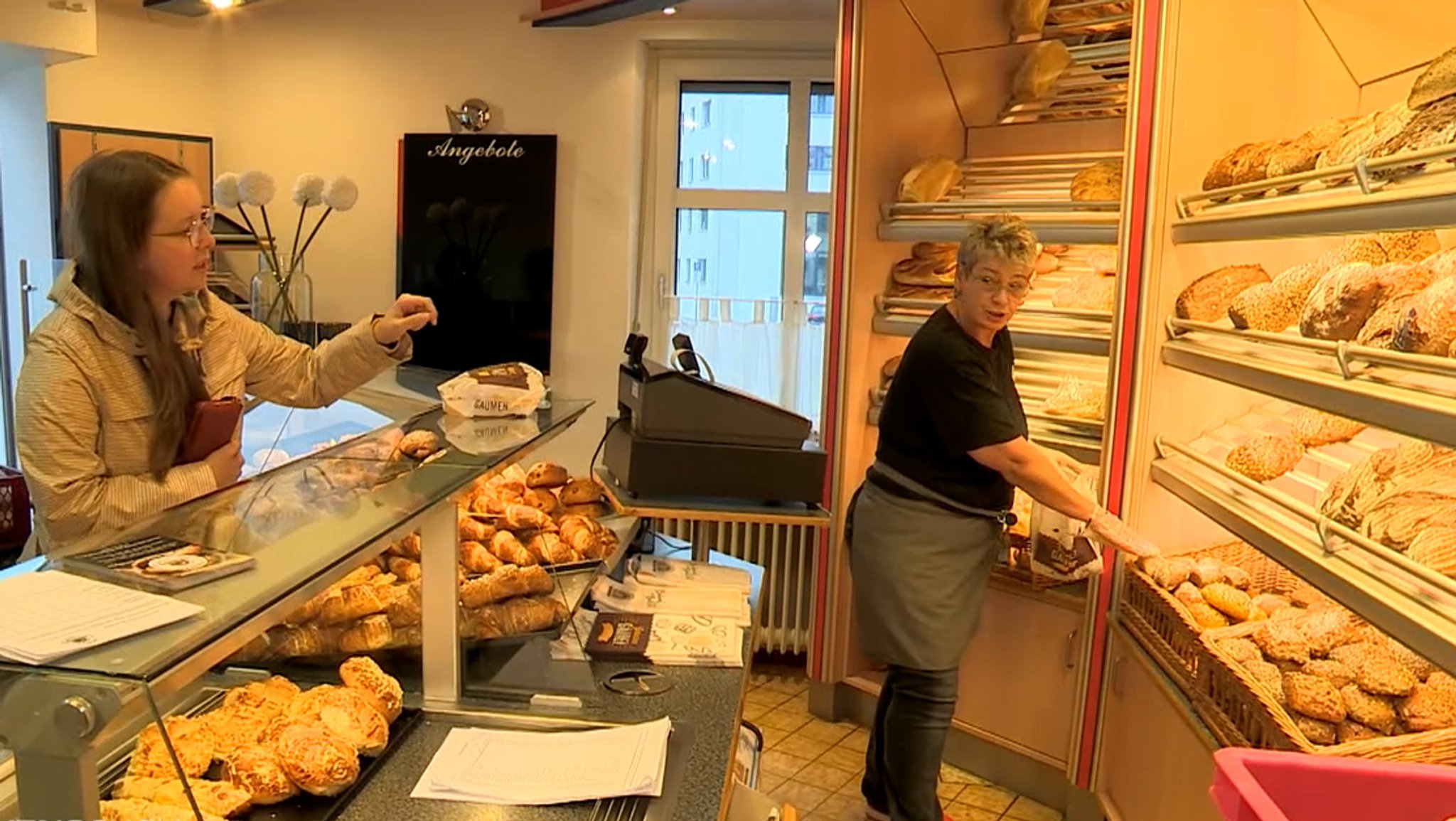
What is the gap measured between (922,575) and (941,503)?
0.19 metres

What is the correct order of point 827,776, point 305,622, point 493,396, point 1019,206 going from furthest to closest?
point 827,776, point 1019,206, point 493,396, point 305,622

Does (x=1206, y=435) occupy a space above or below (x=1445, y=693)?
above

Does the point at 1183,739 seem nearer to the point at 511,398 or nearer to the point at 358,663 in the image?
the point at 511,398

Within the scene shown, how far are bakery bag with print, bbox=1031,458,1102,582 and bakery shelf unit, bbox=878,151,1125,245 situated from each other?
0.62 meters

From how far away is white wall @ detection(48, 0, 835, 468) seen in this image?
4207 mm

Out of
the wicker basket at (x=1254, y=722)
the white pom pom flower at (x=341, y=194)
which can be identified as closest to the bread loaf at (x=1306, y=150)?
the wicker basket at (x=1254, y=722)

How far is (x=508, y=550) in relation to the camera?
1.87m

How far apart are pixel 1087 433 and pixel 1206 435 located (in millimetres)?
306

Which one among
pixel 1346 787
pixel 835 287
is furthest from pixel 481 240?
pixel 1346 787

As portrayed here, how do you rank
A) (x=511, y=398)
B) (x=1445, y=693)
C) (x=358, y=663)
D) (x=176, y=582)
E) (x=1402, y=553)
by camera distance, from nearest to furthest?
1. (x=176, y=582)
2. (x=358, y=663)
3. (x=1402, y=553)
4. (x=1445, y=693)
5. (x=511, y=398)

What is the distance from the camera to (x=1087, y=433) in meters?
2.93

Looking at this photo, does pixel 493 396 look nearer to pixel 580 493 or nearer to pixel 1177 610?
pixel 580 493

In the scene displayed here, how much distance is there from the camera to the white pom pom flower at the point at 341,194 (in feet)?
13.2

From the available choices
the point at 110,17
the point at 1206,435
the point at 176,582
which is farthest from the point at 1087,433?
the point at 110,17
